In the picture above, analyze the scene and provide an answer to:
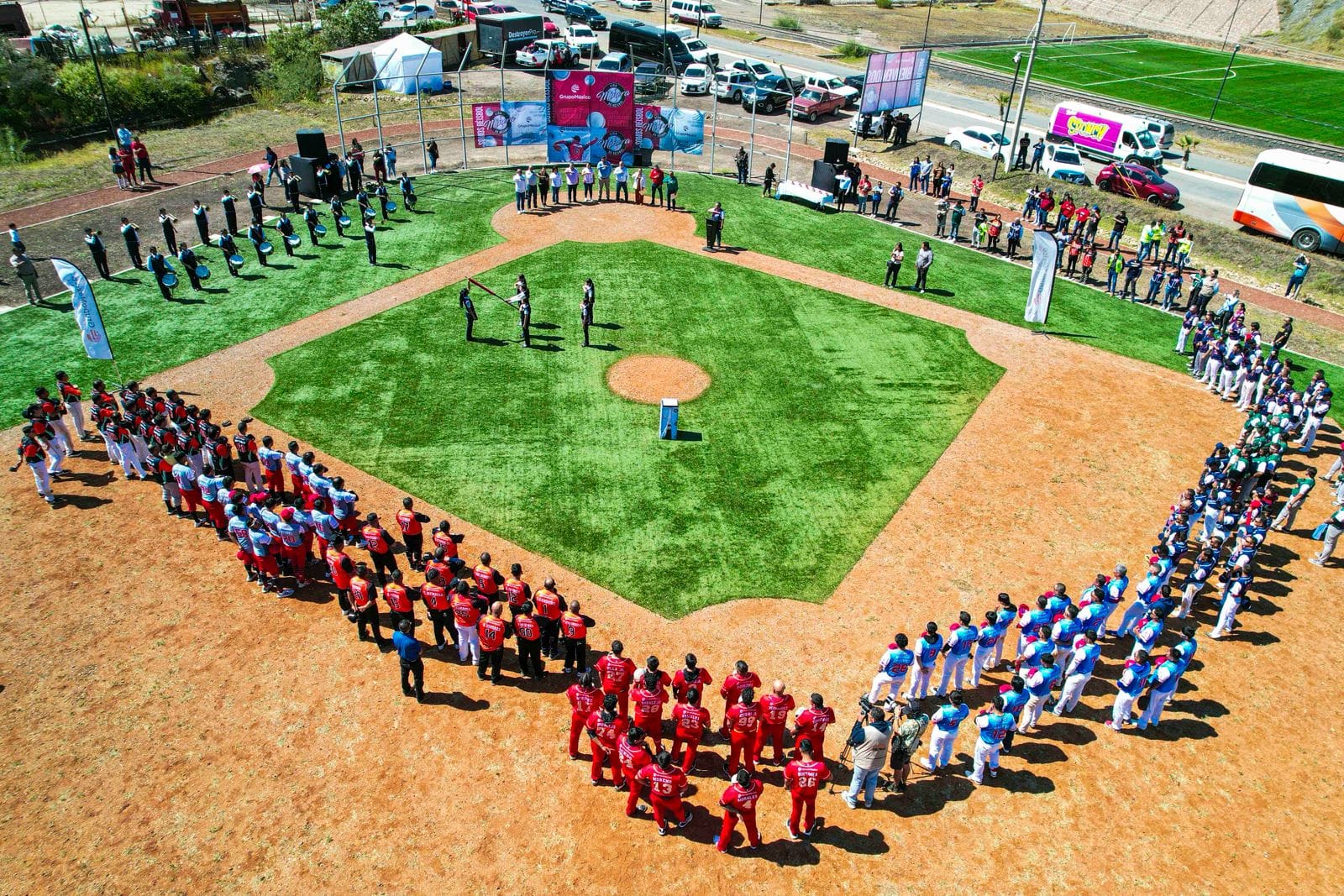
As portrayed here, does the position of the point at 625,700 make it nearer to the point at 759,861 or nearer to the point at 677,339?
the point at 759,861

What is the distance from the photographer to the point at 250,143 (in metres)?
40.8

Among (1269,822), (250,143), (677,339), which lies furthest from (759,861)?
(250,143)

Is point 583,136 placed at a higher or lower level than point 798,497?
higher

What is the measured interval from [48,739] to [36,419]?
815cm

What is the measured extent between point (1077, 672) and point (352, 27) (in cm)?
5712

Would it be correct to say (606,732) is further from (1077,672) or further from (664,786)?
(1077,672)

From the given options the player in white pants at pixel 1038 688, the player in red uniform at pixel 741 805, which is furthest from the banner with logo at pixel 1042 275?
the player in red uniform at pixel 741 805

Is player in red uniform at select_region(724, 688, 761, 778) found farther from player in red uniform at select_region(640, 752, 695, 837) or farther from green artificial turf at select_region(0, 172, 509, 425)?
green artificial turf at select_region(0, 172, 509, 425)

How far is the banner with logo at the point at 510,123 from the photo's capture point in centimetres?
3578

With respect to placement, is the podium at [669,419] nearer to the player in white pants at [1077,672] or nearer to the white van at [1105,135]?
the player in white pants at [1077,672]

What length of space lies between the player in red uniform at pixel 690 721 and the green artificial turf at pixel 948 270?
64.7 ft

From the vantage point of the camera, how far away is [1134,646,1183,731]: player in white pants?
1298cm

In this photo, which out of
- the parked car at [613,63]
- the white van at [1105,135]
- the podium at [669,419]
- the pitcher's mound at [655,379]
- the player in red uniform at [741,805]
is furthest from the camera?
the parked car at [613,63]

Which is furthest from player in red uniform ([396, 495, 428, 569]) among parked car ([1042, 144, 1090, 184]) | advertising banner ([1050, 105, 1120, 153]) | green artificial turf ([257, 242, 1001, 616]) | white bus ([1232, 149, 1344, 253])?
advertising banner ([1050, 105, 1120, 153])
